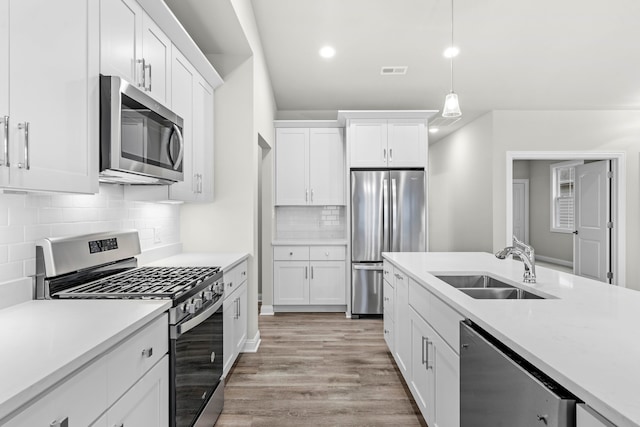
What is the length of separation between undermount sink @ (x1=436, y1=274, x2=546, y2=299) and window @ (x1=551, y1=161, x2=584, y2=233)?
23.5 ft

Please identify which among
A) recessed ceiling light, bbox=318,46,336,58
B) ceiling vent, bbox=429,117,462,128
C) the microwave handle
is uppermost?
recessed ceiling light, bbox=318,46,336,58

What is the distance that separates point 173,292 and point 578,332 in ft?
4.99

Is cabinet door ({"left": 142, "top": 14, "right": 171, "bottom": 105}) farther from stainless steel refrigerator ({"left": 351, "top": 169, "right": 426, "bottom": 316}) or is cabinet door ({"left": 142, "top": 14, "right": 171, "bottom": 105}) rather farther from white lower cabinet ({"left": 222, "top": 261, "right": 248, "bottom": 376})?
stainless steel refrigerator ({"left": 351, "top": 169, "right": 426, "bottom": 316})

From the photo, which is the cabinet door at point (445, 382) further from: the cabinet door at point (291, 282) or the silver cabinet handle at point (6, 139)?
the cabinet door at point (291, 282)

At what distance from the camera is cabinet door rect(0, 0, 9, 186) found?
109 centimetres

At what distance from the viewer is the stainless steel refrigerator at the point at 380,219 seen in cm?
452

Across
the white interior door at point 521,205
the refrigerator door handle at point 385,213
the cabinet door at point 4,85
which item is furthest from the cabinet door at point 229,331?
the white interior door at point 521,205

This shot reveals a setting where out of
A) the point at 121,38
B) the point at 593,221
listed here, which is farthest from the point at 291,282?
the point at 593,221

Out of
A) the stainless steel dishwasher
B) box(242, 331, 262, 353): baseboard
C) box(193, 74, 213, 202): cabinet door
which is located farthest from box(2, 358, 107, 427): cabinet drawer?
box(242, 331, 262, 353): baseboard

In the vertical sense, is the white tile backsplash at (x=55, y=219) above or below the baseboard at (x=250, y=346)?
above

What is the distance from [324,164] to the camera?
4926mm

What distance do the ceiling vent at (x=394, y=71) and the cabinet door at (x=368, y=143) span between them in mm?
568

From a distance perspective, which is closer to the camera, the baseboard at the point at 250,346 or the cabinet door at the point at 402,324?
the cabinet door at the point at 402,324

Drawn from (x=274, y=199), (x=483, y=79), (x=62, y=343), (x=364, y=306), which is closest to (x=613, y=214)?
(x=483, y=79)
